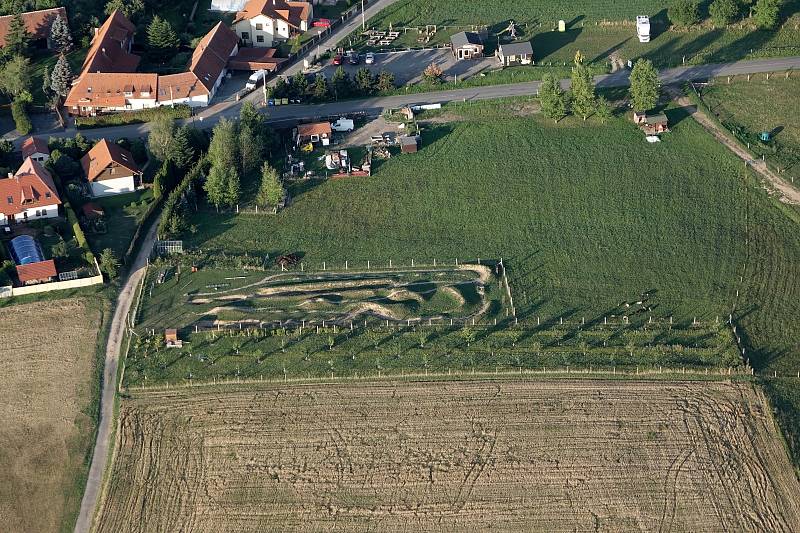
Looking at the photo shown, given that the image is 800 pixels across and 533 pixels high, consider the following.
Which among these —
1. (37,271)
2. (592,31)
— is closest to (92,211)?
(37,271)

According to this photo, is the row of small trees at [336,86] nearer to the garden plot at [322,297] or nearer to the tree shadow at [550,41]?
the tree shadow at [550,41]

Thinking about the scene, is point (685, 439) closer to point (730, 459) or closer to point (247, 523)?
point (730, 459)

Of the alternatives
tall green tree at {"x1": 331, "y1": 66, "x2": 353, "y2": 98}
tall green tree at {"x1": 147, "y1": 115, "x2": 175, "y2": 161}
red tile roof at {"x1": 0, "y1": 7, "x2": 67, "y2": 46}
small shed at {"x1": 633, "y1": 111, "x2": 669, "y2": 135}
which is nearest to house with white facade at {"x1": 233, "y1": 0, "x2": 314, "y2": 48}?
tall green tree at {"x1": 331, "y1": 66, "x2": 353, "y2": 98}

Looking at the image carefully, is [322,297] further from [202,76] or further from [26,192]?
[202,76]

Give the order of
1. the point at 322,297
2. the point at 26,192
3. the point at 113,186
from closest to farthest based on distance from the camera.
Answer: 1. the point at 322,297
2. the point at 26,192
3. the point at 113,186

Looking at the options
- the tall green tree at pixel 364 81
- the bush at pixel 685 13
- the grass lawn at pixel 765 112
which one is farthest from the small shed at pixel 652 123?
the tall green tree at pixel 364 81

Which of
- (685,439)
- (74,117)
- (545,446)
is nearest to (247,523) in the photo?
(545,446)
